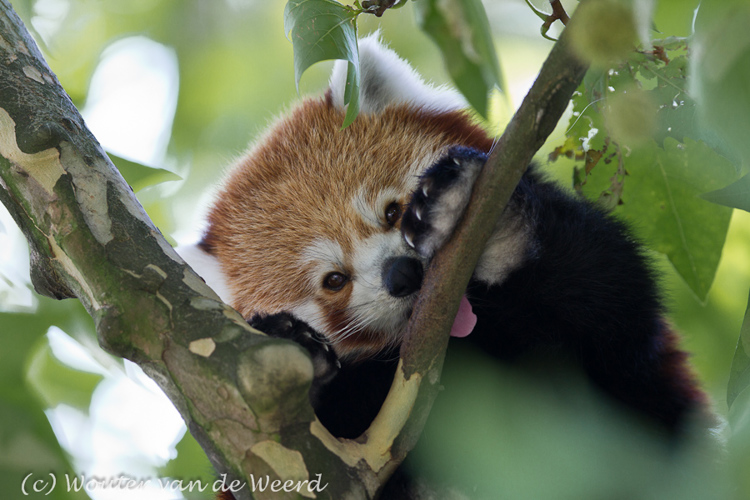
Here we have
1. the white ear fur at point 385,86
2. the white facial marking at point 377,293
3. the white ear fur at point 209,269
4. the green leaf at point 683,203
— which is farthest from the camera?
the white ear fur at point 209,269

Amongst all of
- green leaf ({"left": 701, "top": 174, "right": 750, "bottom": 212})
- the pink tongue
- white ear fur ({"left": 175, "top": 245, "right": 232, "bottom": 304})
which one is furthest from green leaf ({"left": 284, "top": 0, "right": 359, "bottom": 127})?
white ear fur ({"left": 175, "top": 245, "right": 232, "bottom": 304})

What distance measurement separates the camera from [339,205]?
92.7 inches

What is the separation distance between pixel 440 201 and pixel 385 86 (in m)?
1.28

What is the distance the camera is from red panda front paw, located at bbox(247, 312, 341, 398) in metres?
1.76

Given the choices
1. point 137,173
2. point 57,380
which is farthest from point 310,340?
point 57,380

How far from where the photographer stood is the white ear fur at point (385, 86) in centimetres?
253

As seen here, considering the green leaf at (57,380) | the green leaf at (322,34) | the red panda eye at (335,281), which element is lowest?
the green leaf at (57,380)

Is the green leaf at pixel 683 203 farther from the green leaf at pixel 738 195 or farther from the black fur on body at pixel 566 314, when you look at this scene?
the green leaf at pixel 738 195

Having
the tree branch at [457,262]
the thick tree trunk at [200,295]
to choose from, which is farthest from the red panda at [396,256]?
the thick tree trunk at [200,295]

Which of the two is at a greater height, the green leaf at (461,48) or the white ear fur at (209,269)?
the green leaf at (461,48)

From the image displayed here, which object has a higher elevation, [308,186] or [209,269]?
[308,186]

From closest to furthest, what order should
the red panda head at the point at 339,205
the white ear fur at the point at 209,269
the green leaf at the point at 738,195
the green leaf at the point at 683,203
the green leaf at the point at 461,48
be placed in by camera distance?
the green leaf at the point at 738,195, the green leaf at the point at 461,48, the green leaf at the point at 683,203, the red panda head at the point at 339,205, the white ear fur at the point at 209,269

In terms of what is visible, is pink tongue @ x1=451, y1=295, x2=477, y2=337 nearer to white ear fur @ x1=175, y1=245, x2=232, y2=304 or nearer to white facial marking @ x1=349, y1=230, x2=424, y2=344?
white facial marking @ x1=349, y1=230, x2=424, y2=344

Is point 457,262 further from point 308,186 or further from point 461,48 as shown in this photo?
point 308,186
